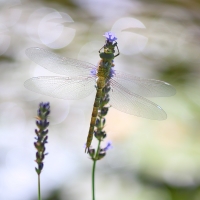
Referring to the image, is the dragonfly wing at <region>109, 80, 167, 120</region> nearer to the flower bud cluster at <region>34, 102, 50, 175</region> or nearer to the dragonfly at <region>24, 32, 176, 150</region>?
the dragonfly at <region>24, 32, 176, 150</region>

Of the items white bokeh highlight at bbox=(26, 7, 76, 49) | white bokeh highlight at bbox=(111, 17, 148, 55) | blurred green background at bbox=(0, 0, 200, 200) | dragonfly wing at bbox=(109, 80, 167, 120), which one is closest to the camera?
dragonfly wing at bbox=(109, 80, 167, 120)

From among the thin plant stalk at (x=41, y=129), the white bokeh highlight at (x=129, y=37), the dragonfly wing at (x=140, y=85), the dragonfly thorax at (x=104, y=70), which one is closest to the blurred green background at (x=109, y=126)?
the white bokeh highlight at (x=129, y=37)

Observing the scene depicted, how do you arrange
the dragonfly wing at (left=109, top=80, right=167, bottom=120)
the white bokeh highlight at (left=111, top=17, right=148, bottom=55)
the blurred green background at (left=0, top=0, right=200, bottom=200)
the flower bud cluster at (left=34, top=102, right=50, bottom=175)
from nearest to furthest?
the flower bud cluster at (left=34, top=102, right=50, bottom=175)
the dragonfly wing at (left=109, top=80, right=167, bottom=120)
the blurred green background at (left=0, top=0, right=200, bottom=200)
the white bokeh highlight at (left=111, top=17, right=148, bottom=55)

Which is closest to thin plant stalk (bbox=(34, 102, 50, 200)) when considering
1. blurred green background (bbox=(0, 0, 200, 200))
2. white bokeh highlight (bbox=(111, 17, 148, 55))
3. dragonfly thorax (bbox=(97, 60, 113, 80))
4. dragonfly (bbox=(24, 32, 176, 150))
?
dragonfly (bbox=(24, 32, 176, 150))

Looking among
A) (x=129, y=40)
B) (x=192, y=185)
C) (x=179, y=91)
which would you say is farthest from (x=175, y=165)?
(x=129, y=40)

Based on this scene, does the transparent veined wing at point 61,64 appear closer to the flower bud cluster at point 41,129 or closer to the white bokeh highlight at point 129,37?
the flower bud cluster at point 41,129

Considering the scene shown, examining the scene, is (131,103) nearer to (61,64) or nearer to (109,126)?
(61,64)

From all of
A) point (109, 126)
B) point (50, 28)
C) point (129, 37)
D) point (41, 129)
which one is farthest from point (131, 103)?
point (50, 28)
